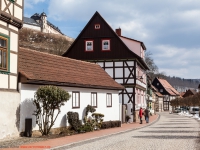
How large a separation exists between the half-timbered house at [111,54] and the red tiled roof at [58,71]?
712cm

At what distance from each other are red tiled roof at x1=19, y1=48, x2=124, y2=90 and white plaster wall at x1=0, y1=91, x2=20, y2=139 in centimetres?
140

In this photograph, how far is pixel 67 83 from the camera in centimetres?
2072

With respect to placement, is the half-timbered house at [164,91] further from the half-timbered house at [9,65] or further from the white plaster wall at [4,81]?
the white plaster wall at [4,81]

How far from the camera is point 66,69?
23.5 m

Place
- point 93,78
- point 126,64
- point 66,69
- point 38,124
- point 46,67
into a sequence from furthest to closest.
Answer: point 126,64 < point 93,78 < point 66,69 < point 46,67 < point 38,124

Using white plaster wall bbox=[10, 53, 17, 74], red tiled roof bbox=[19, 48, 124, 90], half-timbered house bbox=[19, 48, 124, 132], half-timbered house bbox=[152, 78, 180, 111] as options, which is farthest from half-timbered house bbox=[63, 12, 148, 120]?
half-timbered house bbox=[152, 78, 180, 111]

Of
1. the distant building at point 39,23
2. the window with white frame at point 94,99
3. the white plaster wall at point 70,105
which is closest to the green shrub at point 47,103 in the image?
the white plaster wall at point 70,105

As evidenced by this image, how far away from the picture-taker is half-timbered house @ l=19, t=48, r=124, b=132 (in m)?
17.7

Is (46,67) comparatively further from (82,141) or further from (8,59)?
(82,141)

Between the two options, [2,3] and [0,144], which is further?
[2,3]

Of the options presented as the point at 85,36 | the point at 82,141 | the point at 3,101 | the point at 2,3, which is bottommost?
the point at 82,141

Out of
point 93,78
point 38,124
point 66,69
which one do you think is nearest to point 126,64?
point 93,78

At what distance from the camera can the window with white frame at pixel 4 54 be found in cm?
1554

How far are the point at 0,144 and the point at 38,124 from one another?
430cm
